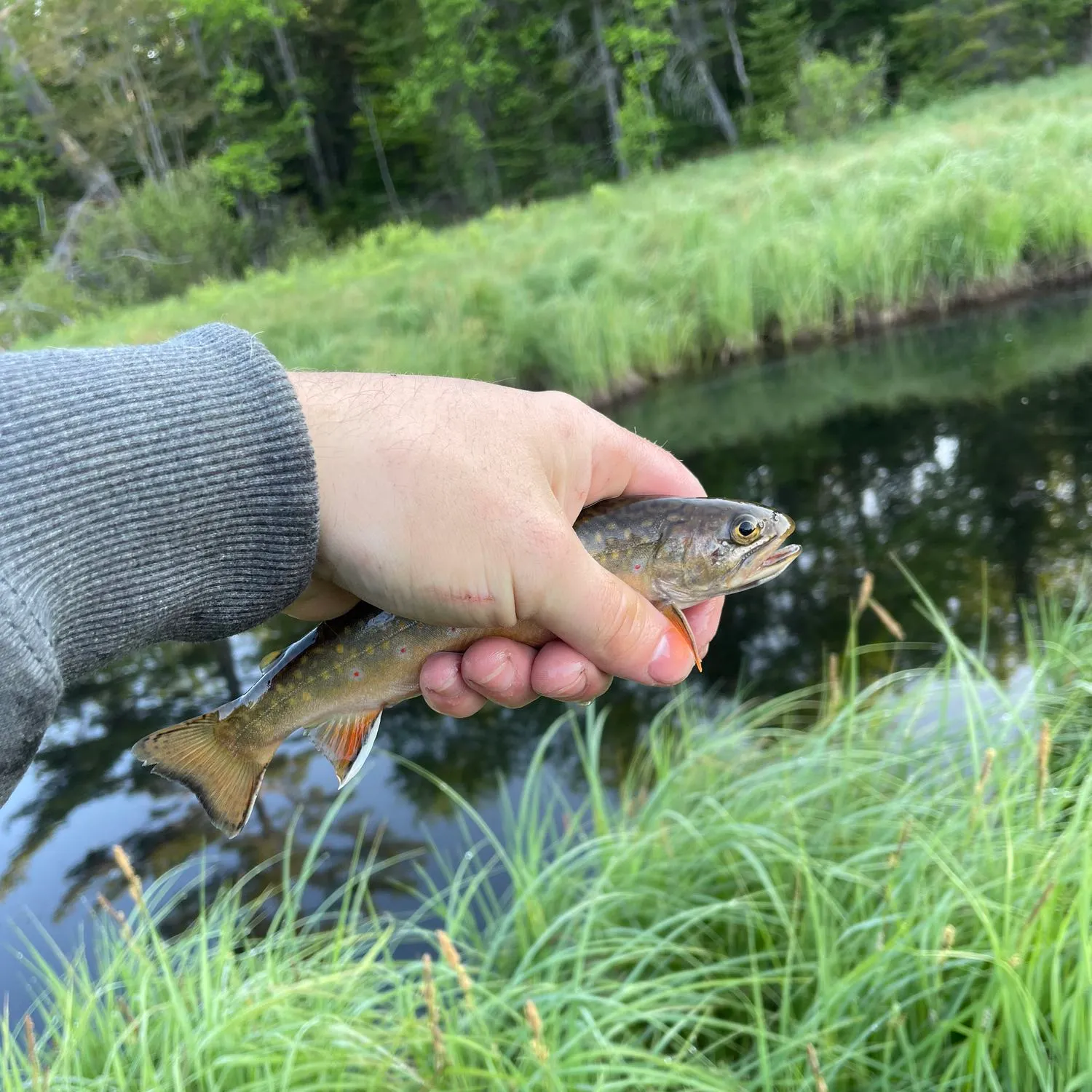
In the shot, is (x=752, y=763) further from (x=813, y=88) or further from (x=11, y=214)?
(x=11, y=214)

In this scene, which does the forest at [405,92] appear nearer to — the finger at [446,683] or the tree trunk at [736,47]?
the tree trunk at [736,47]

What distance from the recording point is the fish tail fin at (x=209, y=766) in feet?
6.69

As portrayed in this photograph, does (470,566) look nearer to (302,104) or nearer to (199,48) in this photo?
(302,104)

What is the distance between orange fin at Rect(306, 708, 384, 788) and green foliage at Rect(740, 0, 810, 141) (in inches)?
1383

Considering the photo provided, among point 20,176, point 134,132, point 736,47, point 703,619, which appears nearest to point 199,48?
point 134,132

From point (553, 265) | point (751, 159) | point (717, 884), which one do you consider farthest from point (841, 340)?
point (751, 159)

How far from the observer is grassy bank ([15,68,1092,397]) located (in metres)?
10.6

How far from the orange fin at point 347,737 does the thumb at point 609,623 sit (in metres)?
0.52

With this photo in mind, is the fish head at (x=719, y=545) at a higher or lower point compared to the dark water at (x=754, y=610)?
higher

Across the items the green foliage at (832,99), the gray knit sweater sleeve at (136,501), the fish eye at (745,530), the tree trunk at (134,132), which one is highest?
the tree trunk at (134,132)

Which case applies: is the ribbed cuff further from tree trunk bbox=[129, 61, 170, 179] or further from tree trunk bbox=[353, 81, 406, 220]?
tree trunk bbox=[353, 81, 406, 220]

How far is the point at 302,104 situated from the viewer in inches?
1532

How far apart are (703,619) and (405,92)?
40.2 metres

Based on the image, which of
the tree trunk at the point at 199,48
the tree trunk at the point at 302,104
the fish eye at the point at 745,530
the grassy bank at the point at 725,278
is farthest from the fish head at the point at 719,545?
the tree trunk at the point at 199,48
